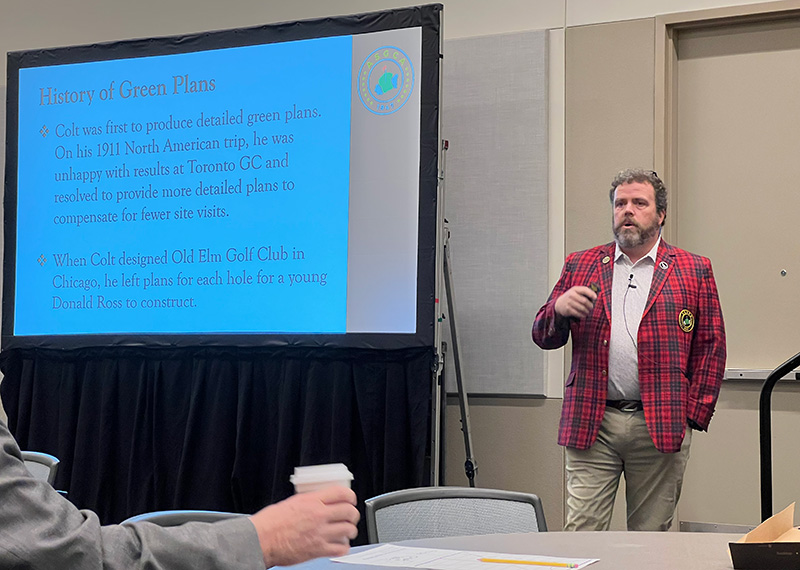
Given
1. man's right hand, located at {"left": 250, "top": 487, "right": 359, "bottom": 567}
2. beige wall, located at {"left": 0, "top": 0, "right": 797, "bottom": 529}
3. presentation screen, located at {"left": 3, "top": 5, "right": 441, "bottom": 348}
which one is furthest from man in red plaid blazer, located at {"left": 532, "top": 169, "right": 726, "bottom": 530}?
man's right hand, located at {"left": 250, "top": 487, "right": 359, "bottom": 567}

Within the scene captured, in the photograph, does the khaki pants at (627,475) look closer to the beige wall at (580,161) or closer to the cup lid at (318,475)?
the beige wall at (580,161)

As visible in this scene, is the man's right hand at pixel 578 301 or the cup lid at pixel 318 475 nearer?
the cup lid at pixel 318 475

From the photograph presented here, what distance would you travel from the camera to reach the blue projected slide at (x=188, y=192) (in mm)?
4098

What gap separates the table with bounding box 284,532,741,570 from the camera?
149 centimetres

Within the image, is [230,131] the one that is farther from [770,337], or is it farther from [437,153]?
[770,337]

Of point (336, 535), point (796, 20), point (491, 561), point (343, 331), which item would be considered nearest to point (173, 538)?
point (336, 535)

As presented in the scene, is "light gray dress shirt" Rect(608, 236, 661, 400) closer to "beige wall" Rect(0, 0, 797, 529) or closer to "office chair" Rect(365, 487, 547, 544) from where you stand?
"beige wall" Rect(0, 0, 797, 529)

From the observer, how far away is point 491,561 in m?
1.49

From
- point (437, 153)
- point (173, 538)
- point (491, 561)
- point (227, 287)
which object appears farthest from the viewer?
point (227, 287)

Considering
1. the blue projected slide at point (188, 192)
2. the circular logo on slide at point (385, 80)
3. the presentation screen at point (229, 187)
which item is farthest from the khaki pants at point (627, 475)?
the circular logo on slide at point (385, 80)

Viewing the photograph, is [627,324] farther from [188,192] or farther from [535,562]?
[188,192]

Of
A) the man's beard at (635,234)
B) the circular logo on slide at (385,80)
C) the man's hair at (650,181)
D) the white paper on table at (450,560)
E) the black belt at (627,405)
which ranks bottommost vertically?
the white paper on table at (450,560)

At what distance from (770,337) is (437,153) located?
1652 millimetres

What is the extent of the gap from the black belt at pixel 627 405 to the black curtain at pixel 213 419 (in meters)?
0.88
